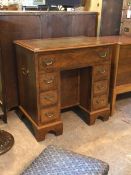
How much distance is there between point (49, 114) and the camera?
6.09ft

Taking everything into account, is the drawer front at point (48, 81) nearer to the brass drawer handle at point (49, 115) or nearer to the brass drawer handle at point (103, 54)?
the brass drawer handle at point (49, 115)

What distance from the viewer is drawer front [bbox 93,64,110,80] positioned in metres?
1.98

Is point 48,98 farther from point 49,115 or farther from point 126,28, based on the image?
point 126,28

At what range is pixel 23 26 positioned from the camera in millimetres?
2074

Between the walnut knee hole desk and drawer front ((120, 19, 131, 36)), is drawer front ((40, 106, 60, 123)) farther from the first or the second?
drawer front ((120, 19, 131, 36))

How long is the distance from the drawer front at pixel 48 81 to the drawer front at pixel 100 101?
0.50 metres

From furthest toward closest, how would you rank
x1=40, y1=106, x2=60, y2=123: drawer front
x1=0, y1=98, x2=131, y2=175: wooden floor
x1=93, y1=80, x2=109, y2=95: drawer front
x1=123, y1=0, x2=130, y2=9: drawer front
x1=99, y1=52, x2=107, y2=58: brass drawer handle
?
1. x1=123, y1=0, x2=130, y2=9: drawer front
2. x1=93, y1=80, x2=109, y2=95: drawer front
3. x1=99, y1=52, x2=107, y2=58: brass drawer handle
4. x1=40, y1=106, x2=60, y2=123: drawer front
5. x1=0, y1=98, x2=131, y2=175: wooden floor

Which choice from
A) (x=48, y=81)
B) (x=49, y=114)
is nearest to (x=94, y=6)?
(x=48, y=81)

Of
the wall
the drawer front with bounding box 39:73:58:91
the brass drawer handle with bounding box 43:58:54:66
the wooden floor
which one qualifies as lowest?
the wooden floor

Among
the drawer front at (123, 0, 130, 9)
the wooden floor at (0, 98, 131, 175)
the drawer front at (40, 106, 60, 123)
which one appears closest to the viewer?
the wooden floor at (0, 98, 131, 175)

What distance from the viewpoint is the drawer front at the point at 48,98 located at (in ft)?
5.82

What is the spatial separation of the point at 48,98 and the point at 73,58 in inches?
15.6

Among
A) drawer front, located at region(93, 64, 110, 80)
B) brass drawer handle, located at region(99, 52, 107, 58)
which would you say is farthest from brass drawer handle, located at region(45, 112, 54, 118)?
brass drawer handle, located at region(99, 52, 107, 58)

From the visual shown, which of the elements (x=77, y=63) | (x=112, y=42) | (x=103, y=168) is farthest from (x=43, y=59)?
(x=103, y=168)
